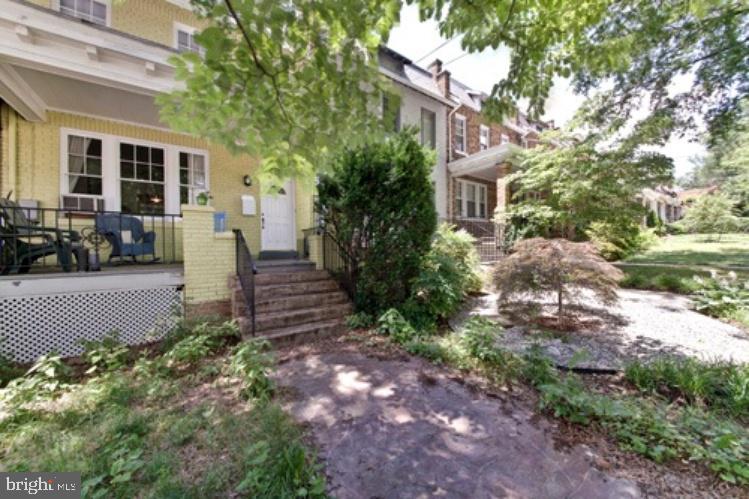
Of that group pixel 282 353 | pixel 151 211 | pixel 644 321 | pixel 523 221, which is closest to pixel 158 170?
pixel 151 211

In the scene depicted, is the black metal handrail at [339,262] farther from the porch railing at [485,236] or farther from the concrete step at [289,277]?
the porch railing at [485,236]

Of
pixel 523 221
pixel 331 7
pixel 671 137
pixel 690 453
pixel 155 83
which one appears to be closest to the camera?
pixel 331 7

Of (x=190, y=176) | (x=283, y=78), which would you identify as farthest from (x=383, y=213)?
(x=190, y=176)

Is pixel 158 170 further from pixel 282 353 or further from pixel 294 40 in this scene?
pixel 294 40

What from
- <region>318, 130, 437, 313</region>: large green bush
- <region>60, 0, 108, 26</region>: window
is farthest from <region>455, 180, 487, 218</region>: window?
<region>60, 0, 108, 26</region>: window

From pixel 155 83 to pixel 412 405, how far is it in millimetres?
6534

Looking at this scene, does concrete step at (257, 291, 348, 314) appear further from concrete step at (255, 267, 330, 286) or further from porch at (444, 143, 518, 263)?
porch at (444, 143, 518, 263)

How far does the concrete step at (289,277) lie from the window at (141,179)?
11.7 feet

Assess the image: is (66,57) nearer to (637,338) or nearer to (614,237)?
(637,338)

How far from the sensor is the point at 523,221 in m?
12.4

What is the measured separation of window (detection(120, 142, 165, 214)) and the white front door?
92.9 inches

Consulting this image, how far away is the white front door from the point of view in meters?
8.91

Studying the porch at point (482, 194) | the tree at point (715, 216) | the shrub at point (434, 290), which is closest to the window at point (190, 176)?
the shrub at point (434, 290)

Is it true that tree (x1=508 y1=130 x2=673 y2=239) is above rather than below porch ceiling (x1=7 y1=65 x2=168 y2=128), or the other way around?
→ below
